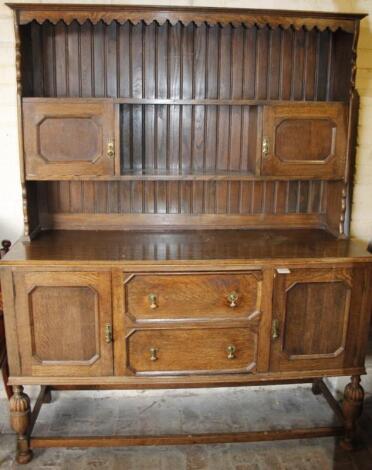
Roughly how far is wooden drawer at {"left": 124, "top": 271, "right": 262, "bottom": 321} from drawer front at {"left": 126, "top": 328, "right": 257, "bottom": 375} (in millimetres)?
79

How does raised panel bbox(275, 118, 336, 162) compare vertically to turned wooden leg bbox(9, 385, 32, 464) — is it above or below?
above

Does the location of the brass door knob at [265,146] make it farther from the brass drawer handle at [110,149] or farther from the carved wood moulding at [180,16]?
the brass drawer handle at [110,149]

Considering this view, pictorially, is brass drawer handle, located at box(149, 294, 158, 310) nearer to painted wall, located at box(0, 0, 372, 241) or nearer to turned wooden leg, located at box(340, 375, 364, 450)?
painted wall, located at box(0, 0, 372, 241)

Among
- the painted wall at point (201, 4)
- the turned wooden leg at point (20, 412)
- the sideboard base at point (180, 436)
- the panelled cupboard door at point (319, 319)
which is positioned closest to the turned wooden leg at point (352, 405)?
the sideboard base at point (180, 436)

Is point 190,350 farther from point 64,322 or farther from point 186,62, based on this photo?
point 186,62

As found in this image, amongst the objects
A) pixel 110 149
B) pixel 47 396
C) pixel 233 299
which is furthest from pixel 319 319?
pixel 47 396

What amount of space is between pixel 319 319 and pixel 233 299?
1.39 feet

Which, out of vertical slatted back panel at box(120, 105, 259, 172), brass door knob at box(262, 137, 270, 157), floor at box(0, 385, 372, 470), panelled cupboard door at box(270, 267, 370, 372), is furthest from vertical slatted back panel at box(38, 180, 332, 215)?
floor at box(0, 385, 372, 470)

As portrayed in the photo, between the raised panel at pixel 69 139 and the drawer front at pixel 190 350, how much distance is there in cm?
86

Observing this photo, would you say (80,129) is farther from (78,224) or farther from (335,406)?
(335,406)

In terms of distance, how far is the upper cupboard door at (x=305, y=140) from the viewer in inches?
87.7

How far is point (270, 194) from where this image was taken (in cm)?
257

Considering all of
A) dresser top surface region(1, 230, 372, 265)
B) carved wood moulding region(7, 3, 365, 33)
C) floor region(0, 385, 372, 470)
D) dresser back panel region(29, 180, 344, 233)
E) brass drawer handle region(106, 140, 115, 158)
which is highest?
carved wood moulding region(7, 3, 365, 33)

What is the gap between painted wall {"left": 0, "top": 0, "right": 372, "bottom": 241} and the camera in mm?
2348
